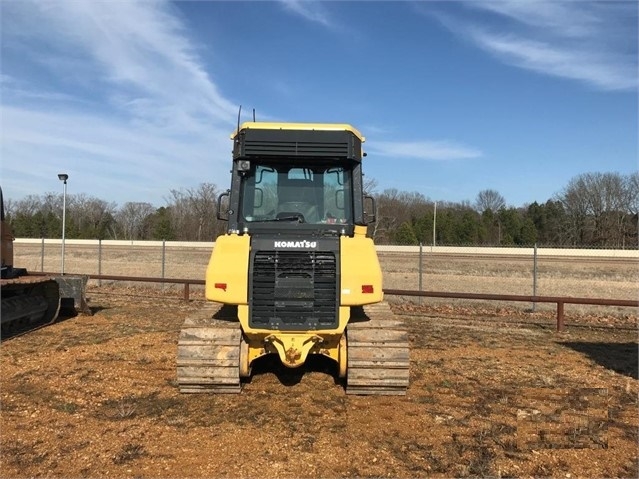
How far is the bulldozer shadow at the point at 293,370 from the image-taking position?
6.54 metres

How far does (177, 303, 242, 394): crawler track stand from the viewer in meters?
5.64

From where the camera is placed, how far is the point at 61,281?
10961mm

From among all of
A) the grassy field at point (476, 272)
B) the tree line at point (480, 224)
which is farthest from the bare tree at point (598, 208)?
the grassy field at point (476, 272)

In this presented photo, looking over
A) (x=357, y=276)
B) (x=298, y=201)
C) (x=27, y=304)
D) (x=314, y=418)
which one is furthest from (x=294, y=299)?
(x=27, y=304)

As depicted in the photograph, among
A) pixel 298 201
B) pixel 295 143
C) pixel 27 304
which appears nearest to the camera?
pixel 295 143

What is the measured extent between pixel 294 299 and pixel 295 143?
6.08 ft

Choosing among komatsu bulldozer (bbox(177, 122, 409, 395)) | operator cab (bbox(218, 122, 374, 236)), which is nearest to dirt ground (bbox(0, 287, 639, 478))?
komatsu bulldozer (bbox(177, 122, 409, 395))

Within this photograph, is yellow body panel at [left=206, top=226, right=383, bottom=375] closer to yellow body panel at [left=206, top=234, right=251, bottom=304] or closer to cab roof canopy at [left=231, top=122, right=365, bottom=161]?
yellow body panel at [left=206, top=234, right=251, bottom=304]

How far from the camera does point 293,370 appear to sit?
693 centimetres

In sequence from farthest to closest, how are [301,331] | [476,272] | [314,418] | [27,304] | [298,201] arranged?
1. [476,272]
2. [27,304]
3. [298,201]
4. [301,331]
5. [314,418]

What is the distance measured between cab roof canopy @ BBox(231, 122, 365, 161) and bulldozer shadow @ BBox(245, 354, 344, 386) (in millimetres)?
2711

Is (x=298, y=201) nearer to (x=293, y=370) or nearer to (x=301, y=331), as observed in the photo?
(x=301, y=331)

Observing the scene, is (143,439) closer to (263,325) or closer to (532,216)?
(263,325)

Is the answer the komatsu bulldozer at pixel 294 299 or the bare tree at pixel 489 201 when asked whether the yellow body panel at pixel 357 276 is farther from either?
the bare tree at pixel 489 201
